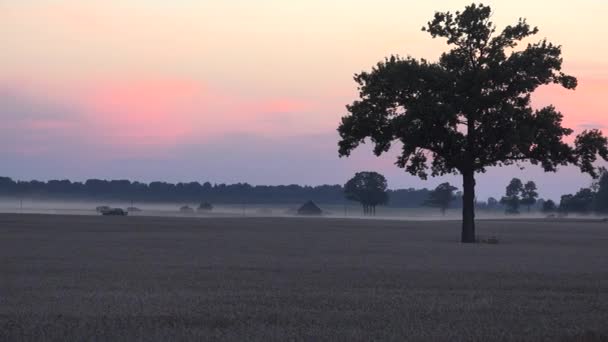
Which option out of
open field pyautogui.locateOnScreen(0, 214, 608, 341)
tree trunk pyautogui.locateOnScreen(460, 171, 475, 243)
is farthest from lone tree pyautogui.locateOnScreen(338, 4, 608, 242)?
open field pyautogui.locateOnScreen(0, 214, 608, 341)

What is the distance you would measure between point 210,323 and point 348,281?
866cm

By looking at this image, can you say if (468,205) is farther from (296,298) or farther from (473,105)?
(296,298)

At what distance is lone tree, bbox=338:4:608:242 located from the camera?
170 feet

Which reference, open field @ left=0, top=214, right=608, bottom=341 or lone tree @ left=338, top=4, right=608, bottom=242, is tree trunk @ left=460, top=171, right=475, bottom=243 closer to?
Result: lone tree @ left=338, top=4, right=608, bottom=242

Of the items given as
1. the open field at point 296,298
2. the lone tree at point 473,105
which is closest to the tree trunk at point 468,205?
the lone tree at point 473,105

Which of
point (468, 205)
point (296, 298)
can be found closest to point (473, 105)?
point (468, 205)

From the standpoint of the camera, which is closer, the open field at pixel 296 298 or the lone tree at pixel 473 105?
the open field at pixel 296 298

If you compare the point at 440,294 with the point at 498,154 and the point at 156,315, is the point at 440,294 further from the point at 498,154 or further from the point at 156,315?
the point at 498,154

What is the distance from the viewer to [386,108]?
54.1 metres

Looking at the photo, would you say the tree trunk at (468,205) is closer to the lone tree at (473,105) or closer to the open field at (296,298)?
the lone tree at (473,105)

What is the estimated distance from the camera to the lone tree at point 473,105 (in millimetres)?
51844

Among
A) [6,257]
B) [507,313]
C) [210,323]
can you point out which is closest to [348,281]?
[507,313]

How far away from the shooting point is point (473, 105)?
51719mm

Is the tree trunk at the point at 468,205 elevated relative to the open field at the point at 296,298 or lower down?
elevated
